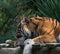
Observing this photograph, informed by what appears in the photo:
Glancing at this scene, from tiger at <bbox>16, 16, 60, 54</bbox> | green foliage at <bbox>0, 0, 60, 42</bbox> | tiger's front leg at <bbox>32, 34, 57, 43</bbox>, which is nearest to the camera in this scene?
tiger's front leg at <bbox>32, 34, 57, 43</bbox>

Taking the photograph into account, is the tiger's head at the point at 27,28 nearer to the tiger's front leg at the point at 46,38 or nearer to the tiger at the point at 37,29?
the tiger at the point at 37,29

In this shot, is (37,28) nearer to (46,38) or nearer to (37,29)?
(37,29)

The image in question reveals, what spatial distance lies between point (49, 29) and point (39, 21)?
0.89 ft

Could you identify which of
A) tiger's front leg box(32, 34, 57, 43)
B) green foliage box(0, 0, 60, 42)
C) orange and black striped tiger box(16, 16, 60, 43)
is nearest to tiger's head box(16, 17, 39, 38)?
orange and black striped tiger box(16, 16, 60, 43)

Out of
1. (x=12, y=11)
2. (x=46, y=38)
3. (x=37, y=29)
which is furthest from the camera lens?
(x=12, y=11)

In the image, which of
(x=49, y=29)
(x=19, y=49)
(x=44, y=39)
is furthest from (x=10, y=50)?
(x=49, y=29)

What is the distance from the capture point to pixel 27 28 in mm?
4891

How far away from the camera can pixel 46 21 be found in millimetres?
4961

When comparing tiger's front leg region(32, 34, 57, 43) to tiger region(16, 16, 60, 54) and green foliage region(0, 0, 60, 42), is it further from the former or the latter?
green foliage region(0, 0, 60, 42)

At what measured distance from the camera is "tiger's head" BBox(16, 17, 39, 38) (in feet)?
15.8

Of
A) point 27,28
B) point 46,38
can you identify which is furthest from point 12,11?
point 46,38

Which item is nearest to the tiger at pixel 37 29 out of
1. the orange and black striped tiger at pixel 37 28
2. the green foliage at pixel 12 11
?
the orange and black striped tiger at pixel 37 28

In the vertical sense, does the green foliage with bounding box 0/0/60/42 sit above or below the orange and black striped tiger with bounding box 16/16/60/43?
above

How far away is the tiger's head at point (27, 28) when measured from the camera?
4.80 m
